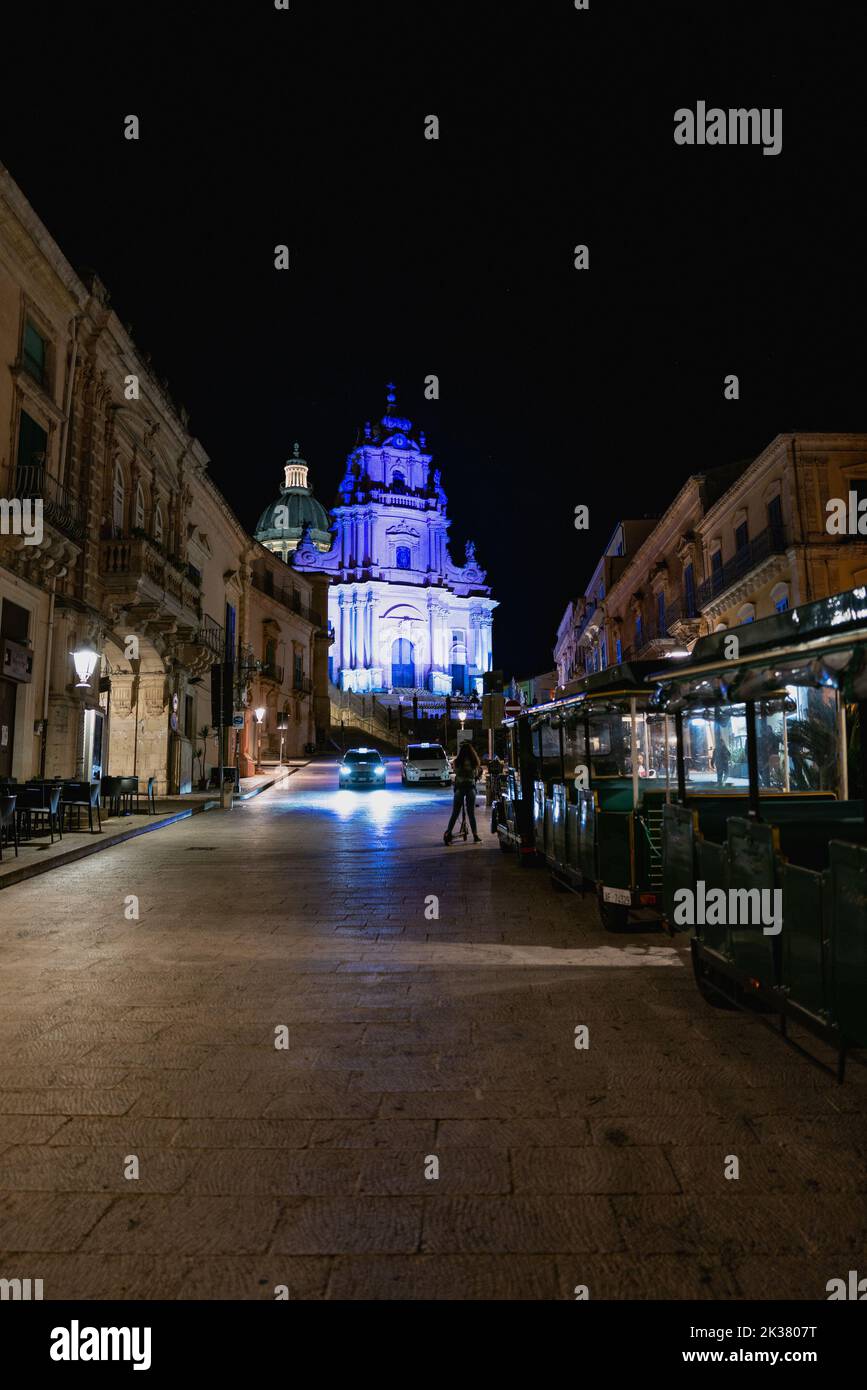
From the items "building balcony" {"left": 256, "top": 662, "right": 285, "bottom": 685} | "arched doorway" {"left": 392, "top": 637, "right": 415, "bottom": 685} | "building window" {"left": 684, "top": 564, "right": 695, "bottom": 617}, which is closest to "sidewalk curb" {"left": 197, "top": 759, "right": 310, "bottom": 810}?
"building balcony" {"left": 256, "top": 662, "right": 285, "bottom": 685}

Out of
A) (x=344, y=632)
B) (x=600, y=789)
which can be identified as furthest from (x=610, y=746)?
(x=344, y=632)

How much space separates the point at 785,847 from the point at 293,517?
84118mm

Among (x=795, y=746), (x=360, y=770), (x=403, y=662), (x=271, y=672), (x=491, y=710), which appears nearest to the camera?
(x=795, y=746)

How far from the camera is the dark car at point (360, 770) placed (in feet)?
98.3

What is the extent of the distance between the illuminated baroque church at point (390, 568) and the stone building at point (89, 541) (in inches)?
1885

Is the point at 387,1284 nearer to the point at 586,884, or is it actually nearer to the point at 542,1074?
the point at 542,1074

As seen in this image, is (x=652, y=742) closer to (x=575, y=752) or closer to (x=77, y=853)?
(x=575, y=752)

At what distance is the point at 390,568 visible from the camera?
80.8 metres

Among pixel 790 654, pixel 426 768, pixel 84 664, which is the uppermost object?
pixel 84 664

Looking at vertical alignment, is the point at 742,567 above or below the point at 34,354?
below

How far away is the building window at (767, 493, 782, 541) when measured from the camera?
2434 centimetres

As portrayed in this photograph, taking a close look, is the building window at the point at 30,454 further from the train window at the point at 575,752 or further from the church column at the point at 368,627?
the church column at the point at 368,627

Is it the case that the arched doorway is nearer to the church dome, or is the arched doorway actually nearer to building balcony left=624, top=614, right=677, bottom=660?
the church dome
